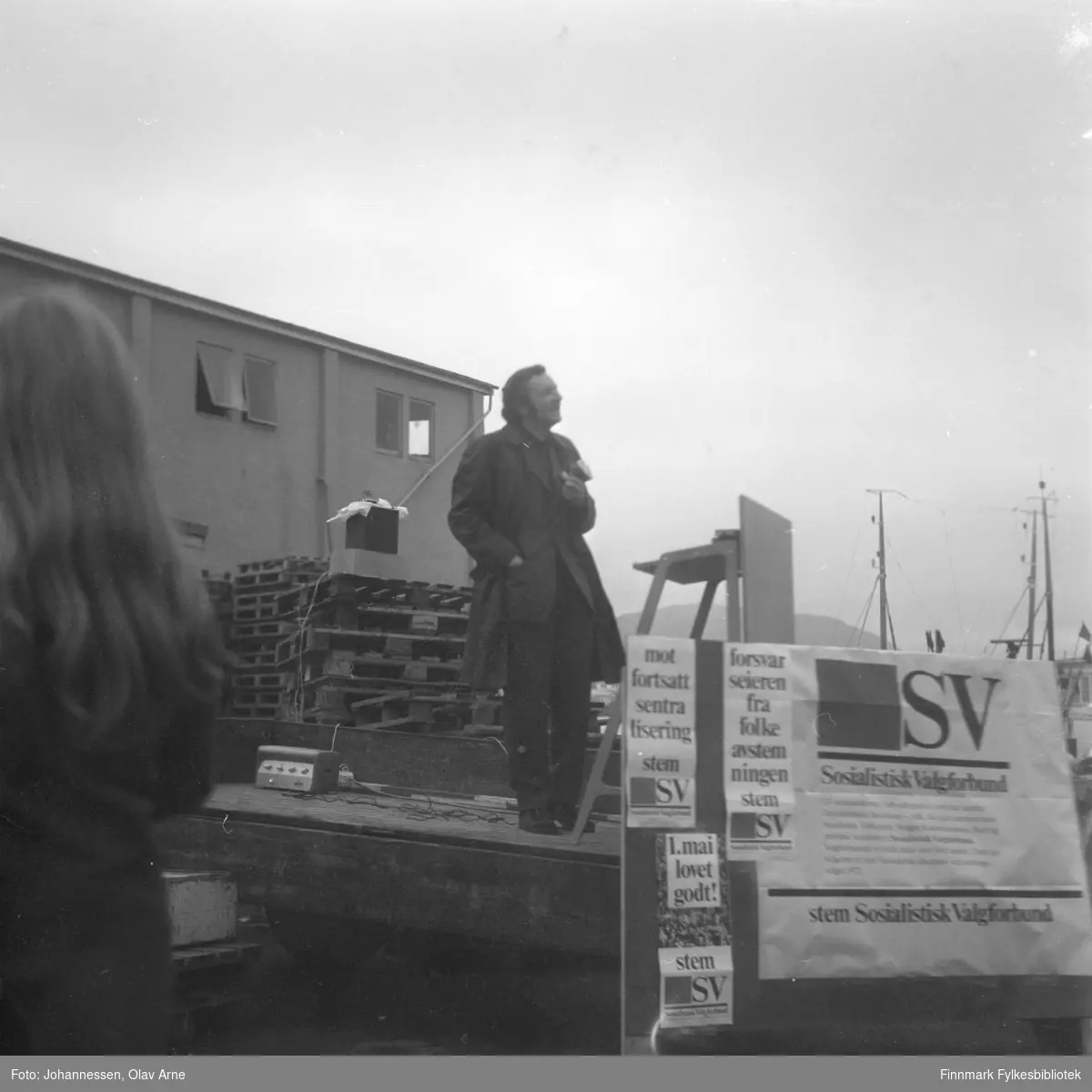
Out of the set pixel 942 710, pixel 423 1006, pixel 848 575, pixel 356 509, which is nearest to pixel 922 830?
pixel 942 710

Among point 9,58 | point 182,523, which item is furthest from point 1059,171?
point 9,58

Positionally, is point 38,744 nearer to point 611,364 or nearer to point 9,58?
point 611,364

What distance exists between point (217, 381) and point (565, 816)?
169 cm

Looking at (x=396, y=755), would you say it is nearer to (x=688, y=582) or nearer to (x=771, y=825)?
(x=688, y=582)

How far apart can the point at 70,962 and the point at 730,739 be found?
5.06 feet

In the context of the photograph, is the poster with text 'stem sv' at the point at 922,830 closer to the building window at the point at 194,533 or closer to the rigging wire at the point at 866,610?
the rigging wire at the point at 866,610

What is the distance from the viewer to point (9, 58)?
3266mm

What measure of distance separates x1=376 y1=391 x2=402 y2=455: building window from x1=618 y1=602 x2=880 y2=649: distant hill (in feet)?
3.22

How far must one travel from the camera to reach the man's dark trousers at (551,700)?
132 inches

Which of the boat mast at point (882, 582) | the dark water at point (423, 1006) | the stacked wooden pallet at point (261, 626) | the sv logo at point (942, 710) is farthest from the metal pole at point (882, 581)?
the stacked wooden pallet at point (261, 626)

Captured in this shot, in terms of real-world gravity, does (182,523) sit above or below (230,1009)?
above

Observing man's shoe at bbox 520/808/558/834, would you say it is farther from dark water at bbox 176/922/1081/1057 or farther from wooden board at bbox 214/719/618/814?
dark water at bbox 176/922/1081/1057
